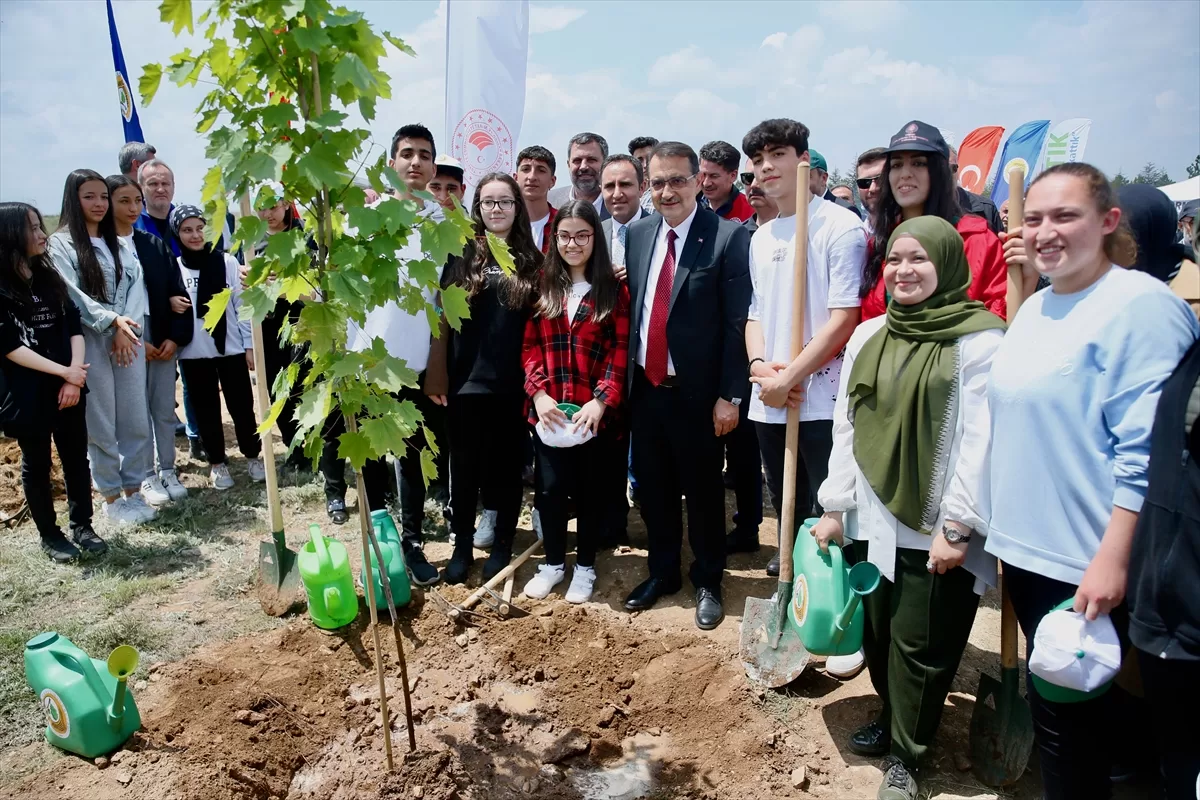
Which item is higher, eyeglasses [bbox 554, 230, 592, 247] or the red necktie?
eyeglasses [bbox 554, 230, 592, 247]

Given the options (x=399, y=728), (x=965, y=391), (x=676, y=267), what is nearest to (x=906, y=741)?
(x=965, y=391)

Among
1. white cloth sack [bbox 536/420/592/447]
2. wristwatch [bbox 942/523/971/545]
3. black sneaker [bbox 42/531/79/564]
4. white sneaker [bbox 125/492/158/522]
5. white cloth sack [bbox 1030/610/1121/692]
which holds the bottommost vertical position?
black sneaker [bbox 42/531/79/564]

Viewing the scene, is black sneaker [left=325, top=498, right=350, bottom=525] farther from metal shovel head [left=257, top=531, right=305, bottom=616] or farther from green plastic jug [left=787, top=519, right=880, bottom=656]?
green plastic jug [left=787, top=519, right=880, bottom=656]

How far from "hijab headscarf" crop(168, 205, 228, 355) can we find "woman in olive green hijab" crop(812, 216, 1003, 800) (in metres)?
4.85

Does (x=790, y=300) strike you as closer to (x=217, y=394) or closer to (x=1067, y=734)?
(x=1067, y=734)

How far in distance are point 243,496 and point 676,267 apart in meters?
3.97

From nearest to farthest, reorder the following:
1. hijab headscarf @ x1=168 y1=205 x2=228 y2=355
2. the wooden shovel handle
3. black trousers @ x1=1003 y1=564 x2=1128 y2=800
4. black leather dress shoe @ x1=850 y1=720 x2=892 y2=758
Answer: black trousers @ x1=1003 y1=564 x2=1128 y2=800 < black leather dress shoe @ x1=850 y1=720 x2=892 y2=758 < the wooden shovel handle < hijab headscarf @ x1=168 y1=205 x2=228 y2=355

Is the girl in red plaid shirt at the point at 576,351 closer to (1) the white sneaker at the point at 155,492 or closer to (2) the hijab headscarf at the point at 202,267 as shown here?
(2) the hijab headscarf at the point at 202,267

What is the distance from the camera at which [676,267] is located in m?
3.75

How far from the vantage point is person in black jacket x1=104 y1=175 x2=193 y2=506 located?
5.34 metres

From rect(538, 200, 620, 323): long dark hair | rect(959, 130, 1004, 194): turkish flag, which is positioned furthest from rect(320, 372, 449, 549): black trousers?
rect(959, 130, 1004, 194): turkish flag

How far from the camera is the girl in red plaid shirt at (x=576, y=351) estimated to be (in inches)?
154

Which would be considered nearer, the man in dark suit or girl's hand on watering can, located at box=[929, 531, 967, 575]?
girl's hand on watering can, located at box=[929, 531, 967, 575]

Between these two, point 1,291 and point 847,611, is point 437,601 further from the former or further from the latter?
point 1,291
